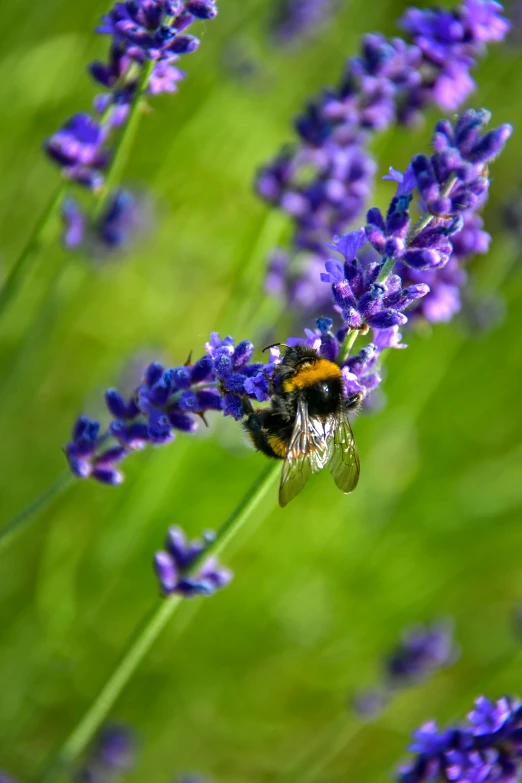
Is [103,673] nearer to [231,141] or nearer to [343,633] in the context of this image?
[343,633]

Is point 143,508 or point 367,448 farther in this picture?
point 367,448

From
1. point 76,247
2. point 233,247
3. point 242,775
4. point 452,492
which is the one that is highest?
point 233,247

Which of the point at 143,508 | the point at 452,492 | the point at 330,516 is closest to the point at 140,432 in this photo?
the point at 143,508

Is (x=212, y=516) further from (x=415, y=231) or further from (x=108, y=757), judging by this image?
(x=415, y=231)

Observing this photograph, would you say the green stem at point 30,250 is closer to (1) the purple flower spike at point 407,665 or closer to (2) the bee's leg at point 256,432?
(2) the bee's leg at point 256,432

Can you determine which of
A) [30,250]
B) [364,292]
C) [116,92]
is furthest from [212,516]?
[364,292]

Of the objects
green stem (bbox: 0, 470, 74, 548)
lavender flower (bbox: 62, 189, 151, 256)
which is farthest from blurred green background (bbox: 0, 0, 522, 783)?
green stem (bbox: 0, 470, 74, 548)
